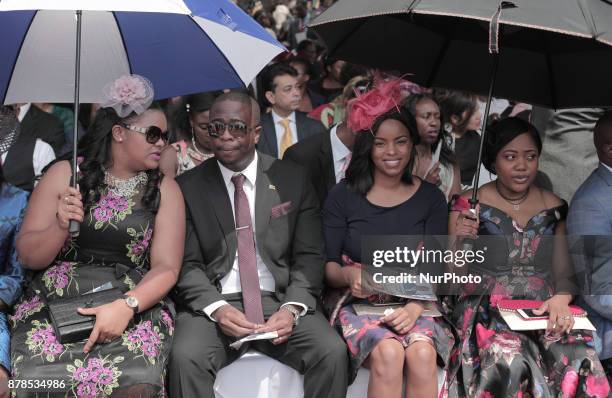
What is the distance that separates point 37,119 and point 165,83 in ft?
6.67

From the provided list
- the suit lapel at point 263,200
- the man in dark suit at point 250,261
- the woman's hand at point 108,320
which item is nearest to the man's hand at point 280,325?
the man in dark suit at point 250,261

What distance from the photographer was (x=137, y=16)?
16.4 feet

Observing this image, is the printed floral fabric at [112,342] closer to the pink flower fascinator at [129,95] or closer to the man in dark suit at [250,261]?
the man in dark suit at [250,261]

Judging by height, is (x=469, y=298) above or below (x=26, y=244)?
below

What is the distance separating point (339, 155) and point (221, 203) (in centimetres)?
105

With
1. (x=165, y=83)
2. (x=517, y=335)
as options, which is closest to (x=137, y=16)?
(x=165, y=83)

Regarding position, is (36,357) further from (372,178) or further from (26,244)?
(372,178)

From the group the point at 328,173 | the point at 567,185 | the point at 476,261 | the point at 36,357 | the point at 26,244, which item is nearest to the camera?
the point at 36,357

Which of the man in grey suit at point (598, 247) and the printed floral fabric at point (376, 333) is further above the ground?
the man in grey suit at point (598, 247)

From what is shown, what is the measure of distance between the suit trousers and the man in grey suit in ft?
4.64

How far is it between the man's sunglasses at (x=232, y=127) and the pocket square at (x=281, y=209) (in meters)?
0.45

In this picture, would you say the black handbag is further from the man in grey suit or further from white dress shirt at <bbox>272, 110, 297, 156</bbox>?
white dress shirt at <bbox>272, 110, 297, 156</bbox>

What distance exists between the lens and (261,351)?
183 inches

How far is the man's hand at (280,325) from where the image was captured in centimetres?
452
